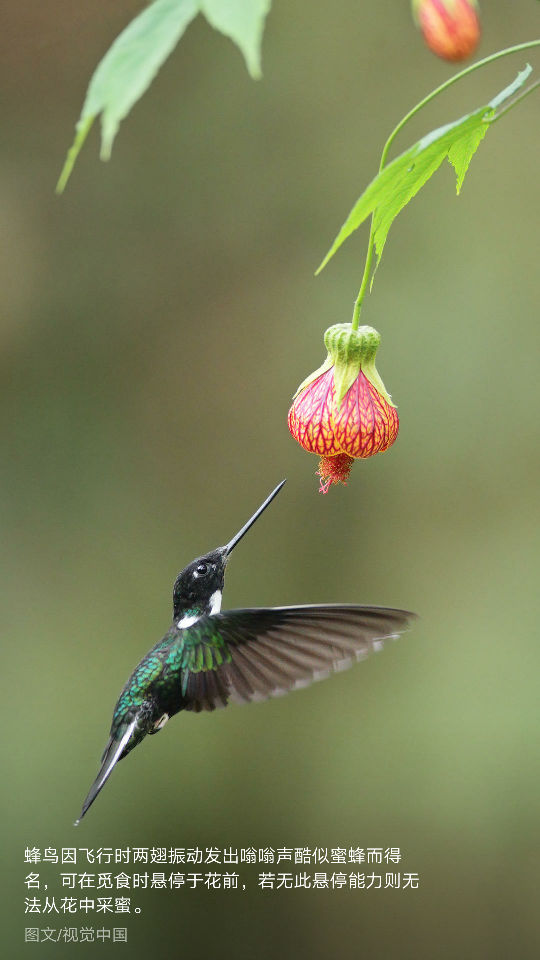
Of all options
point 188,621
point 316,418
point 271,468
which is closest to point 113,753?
point 188,621

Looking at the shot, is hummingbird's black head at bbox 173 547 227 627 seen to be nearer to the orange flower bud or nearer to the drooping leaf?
the orange flower bud

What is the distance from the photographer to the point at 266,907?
2.90m

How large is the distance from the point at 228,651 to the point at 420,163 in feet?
2.26

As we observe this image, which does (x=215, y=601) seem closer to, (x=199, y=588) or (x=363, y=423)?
(x=199, y=588)

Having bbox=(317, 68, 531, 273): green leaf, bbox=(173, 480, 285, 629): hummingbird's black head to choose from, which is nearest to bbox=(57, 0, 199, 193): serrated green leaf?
bbox=(317, 68, 531, 273): green leaf

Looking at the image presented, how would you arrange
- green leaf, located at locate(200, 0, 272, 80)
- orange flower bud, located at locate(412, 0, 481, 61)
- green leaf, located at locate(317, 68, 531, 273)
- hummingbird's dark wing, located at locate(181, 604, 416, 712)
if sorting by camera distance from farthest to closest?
hummingbird's dark wing, located at locate(181, 604, 416, 712) → orange flower bud, located at locate(412, 0, 481, 61) → green leaf, located at locate(317, 68, 531, 273) → green leaf, located at locate(200, 0, 272, 80)

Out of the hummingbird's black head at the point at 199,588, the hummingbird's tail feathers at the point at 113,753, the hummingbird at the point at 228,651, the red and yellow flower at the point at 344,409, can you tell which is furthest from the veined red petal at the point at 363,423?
the hummingbird's tail feathers at the point at 113,753

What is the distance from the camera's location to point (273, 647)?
1.27 metres

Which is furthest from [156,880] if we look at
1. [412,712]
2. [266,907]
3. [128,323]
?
[128,323]

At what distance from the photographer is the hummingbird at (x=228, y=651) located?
1154 mm

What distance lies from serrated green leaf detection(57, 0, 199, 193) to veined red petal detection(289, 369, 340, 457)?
47cm

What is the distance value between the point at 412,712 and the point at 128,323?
1386 millimetres

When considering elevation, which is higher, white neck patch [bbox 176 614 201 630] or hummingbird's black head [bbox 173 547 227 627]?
hummingbird's black head [bbox 173 547 227 627]

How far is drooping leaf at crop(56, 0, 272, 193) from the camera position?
1.82 feet
